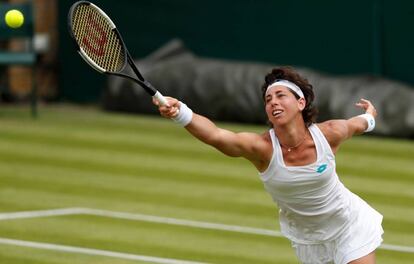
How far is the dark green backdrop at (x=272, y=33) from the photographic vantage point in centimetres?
1975

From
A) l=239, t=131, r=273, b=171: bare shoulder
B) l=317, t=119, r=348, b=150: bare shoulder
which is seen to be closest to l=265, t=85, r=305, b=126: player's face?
l=239, t=131, r=273, b=171: bare shoulder

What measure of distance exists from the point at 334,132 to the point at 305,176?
1.51 feet

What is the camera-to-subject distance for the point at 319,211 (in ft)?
28.5

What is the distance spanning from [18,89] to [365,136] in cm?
727

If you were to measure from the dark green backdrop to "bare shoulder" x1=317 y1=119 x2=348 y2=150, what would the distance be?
1087 centimetres

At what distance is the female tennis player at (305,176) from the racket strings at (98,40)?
981 millimetres

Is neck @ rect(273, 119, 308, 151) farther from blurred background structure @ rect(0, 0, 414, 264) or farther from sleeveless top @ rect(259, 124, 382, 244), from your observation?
blurred background structure @ rect(0, 0, 414, 264)

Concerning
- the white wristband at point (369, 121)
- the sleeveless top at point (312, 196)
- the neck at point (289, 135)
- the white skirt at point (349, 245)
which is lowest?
the white skirt at point (349, 245)

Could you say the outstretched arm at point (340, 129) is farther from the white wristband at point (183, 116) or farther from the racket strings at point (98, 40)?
the racket strings at point (98, 40)

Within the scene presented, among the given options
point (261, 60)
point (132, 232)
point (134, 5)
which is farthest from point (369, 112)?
point (134, 5)

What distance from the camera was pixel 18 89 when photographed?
23.0 m

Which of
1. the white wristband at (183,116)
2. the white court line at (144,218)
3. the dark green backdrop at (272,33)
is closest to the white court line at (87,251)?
the white court line at (144,218)

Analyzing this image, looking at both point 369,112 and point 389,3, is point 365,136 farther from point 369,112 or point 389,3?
point 369,112

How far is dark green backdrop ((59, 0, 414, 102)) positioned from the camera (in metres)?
19.8
